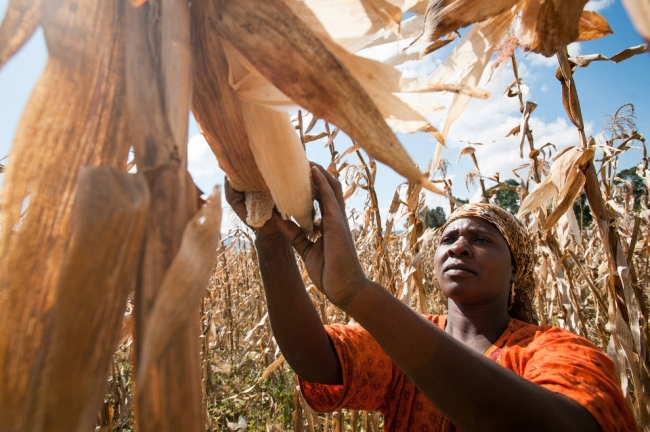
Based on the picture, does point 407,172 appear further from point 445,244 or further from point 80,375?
point 445,244

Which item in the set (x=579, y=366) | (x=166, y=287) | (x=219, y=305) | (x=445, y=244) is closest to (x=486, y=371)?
(x=579, y=366)

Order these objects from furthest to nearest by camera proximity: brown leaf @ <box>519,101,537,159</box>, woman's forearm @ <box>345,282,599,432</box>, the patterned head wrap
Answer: brown leaf @ <box>519,101,537,159</box> → the patterned head wrap → woman's forearm @ <box>345,282,599,432</box>

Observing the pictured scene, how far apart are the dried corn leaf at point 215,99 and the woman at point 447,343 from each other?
0.65 feet

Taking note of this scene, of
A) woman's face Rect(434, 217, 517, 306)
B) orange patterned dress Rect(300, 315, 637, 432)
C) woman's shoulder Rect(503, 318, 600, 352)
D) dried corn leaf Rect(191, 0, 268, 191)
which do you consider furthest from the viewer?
woman's face Rect(434, 217, 517, 306)

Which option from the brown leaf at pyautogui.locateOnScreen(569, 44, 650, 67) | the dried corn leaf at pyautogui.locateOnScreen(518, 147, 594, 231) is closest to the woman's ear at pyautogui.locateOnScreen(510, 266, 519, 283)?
the dried corn leaf at pyautogui.locateOnScreen(518, 147, 594, 231)

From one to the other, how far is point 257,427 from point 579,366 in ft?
9.24

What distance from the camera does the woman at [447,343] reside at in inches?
28.3

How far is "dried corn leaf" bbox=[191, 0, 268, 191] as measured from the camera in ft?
1.41

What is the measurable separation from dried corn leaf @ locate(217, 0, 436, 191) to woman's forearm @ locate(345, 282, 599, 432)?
411 mm

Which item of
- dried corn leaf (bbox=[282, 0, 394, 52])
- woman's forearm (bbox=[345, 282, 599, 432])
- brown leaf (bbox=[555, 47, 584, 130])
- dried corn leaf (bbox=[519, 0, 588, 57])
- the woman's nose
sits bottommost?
woman's forearm (bbox=[345, 282, 599, 432])

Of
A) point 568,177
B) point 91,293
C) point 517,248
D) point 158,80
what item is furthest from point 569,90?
point 91,293

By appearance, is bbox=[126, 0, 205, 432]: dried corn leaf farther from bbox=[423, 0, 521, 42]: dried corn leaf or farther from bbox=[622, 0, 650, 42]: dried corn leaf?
bbox=[622, 0, 650, 42]: dried corn leaf

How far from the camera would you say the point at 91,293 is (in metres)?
0.31

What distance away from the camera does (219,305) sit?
229 inches
